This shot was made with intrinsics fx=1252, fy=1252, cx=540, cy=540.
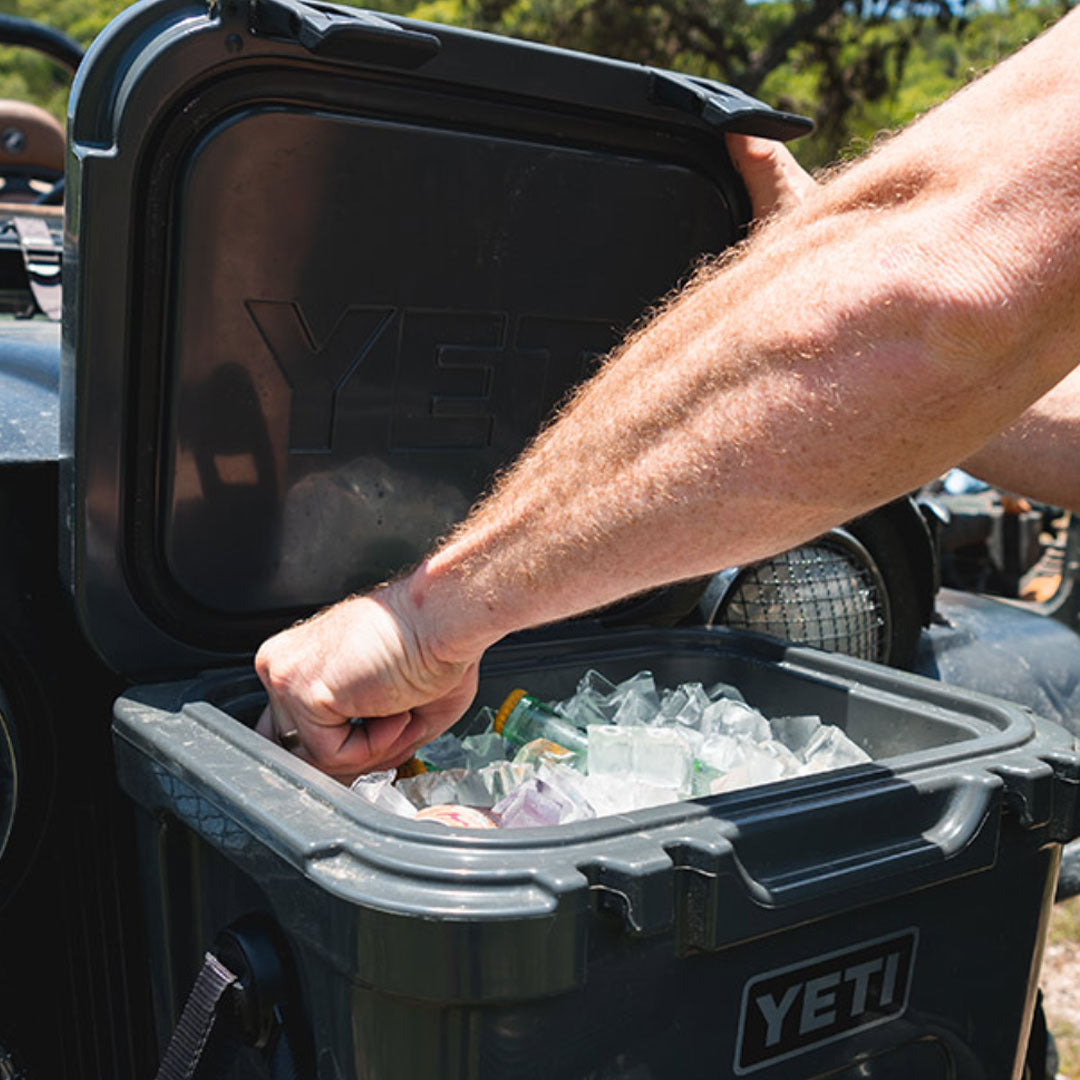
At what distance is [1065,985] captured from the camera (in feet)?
8.79

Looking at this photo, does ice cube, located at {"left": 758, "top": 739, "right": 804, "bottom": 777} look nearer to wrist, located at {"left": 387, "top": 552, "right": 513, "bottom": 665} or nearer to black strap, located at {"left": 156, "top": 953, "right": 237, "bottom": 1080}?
wrist, located at {"left": 387, "top": 552, "right": 513, "bottom": 665}

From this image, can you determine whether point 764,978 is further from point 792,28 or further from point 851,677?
point 792,28

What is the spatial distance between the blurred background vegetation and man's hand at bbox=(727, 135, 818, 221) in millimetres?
10970

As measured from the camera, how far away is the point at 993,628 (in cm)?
254

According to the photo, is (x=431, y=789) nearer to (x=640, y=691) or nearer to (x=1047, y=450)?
(x=640, y=691)

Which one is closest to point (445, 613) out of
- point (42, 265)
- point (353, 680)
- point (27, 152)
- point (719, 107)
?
point (353, 680)

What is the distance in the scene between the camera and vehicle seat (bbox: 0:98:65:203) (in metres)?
3.49

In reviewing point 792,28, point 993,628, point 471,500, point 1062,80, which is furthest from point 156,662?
point 792,28

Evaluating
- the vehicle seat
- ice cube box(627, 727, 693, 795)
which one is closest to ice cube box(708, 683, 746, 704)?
ice cube box(627, 727, 693, 795)

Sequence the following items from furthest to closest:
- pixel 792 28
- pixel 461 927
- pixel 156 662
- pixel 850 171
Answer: pixel 792 28
pixel 156 662
pixel 850 171
pixel 461 927

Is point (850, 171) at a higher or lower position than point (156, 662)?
higher

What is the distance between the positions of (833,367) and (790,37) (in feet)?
40.2

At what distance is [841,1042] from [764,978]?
12 centimetres

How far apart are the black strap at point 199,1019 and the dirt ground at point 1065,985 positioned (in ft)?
6.32
